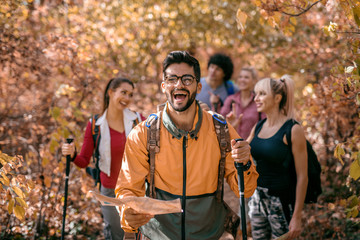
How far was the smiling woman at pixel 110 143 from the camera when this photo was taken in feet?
12.9

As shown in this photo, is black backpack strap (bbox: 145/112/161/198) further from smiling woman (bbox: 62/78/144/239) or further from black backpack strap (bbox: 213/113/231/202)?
smiling woman (bbox: 62/78/144/239)

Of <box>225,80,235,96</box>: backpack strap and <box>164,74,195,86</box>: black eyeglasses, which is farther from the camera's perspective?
<box>225,80,235,96</box>: backpack strap

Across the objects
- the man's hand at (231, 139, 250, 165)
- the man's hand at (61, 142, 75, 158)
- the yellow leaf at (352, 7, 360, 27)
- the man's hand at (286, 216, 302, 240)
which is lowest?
the man's hand at (286, 216, 302, 240)

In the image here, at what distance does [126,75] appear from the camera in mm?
6832

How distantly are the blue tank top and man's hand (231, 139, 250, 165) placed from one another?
3.75 ft

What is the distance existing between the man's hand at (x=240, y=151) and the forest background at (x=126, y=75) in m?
0.77

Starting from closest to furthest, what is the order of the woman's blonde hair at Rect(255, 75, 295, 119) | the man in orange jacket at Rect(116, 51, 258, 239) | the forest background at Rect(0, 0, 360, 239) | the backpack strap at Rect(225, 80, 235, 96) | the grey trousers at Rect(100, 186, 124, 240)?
the man in orange jacket at Rect(116, 51, 258, 239)
the forest background at Rect(0, 0, 360, 239)
the woman's blonde hair at Rect(255, 75, 295, 119)
the grey trousers at Rect(100, 186, 124, 240)
the backpack strap at Rect(225, 80, 235, 96)

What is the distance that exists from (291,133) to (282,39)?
608cm

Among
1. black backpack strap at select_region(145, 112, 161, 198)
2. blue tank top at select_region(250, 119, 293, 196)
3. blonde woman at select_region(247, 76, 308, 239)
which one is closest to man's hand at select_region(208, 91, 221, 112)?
blonde woman at select_region(247, 76, 308, 239)

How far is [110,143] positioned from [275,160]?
200 centimetres

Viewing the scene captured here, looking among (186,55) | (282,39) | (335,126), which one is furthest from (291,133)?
(282,39)

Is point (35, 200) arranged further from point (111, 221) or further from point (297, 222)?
point (297, 222)

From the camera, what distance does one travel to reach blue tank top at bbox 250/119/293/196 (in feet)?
11.3

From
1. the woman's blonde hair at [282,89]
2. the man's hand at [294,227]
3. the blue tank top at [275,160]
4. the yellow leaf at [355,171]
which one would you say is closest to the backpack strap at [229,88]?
the woman's blonde hair at [282,89]
